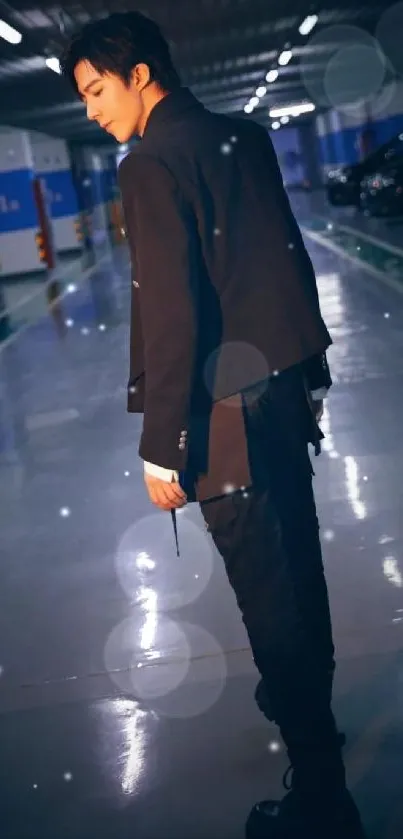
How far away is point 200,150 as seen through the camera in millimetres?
2016

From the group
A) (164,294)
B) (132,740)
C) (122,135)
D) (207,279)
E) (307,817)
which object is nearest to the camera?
(164,294)

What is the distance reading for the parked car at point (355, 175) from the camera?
2425cm

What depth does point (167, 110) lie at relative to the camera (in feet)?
6.85

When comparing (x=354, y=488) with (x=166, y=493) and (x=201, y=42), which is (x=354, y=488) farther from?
(x=201, y=42)

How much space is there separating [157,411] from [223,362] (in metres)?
0.20

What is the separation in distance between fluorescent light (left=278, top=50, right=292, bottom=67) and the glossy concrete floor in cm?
1417

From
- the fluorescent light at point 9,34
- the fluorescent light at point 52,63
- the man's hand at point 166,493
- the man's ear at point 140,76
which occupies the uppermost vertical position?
the fluorescent light at point 9,34

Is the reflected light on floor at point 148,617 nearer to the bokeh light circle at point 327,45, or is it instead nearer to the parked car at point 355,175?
the bokeh light circle at point 327,45

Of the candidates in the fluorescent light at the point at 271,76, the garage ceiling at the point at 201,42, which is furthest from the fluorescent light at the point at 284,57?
the fluorescent light at the point at 271,76

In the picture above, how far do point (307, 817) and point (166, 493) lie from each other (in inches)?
36.3

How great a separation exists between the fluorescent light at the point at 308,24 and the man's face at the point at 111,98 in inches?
532

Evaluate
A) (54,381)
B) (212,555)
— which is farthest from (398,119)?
(212,555)

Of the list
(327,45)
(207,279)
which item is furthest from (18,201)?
(207,279)

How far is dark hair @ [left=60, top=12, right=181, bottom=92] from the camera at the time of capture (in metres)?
2.05
